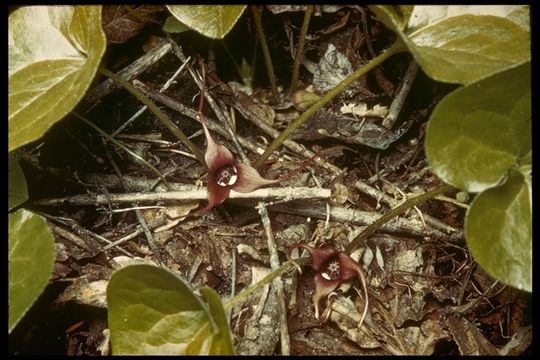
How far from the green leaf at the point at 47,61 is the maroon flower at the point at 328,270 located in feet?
2.25

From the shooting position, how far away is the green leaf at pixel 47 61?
3.59 feet

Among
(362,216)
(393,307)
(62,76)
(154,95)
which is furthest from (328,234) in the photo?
(62,76)

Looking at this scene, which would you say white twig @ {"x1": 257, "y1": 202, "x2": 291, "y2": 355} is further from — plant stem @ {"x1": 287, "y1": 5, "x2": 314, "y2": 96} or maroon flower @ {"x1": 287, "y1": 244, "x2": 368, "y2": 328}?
plant stem @ {"x1": 287, "y1": 5, "x2": 314, "y2": 96}

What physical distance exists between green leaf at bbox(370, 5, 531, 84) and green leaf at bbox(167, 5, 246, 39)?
333mm

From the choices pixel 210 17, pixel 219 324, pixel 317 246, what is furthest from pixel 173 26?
pixel 219 324

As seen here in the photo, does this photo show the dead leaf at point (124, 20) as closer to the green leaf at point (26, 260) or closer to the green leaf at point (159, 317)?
the green leaf at point (26, 260)

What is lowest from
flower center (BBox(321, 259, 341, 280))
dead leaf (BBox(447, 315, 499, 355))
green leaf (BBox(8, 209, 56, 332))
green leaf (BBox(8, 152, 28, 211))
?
dead leaf (BBox(447, 315, 499, 355))

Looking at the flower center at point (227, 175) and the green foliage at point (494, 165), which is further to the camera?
the flower center at point (227, 175)

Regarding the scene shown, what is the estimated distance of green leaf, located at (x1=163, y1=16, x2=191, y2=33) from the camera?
1.60 m

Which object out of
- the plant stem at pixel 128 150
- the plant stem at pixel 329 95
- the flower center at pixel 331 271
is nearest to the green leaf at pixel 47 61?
the plant stem at pixel 128 150

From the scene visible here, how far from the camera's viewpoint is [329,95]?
1.37 meters

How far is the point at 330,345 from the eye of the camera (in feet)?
4.79

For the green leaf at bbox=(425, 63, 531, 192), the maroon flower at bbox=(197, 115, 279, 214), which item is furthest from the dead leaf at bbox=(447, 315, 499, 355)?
the maroon flower at bbox=(197, 115, 279, 214)

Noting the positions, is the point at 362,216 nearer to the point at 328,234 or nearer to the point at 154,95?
the point at 328,234
